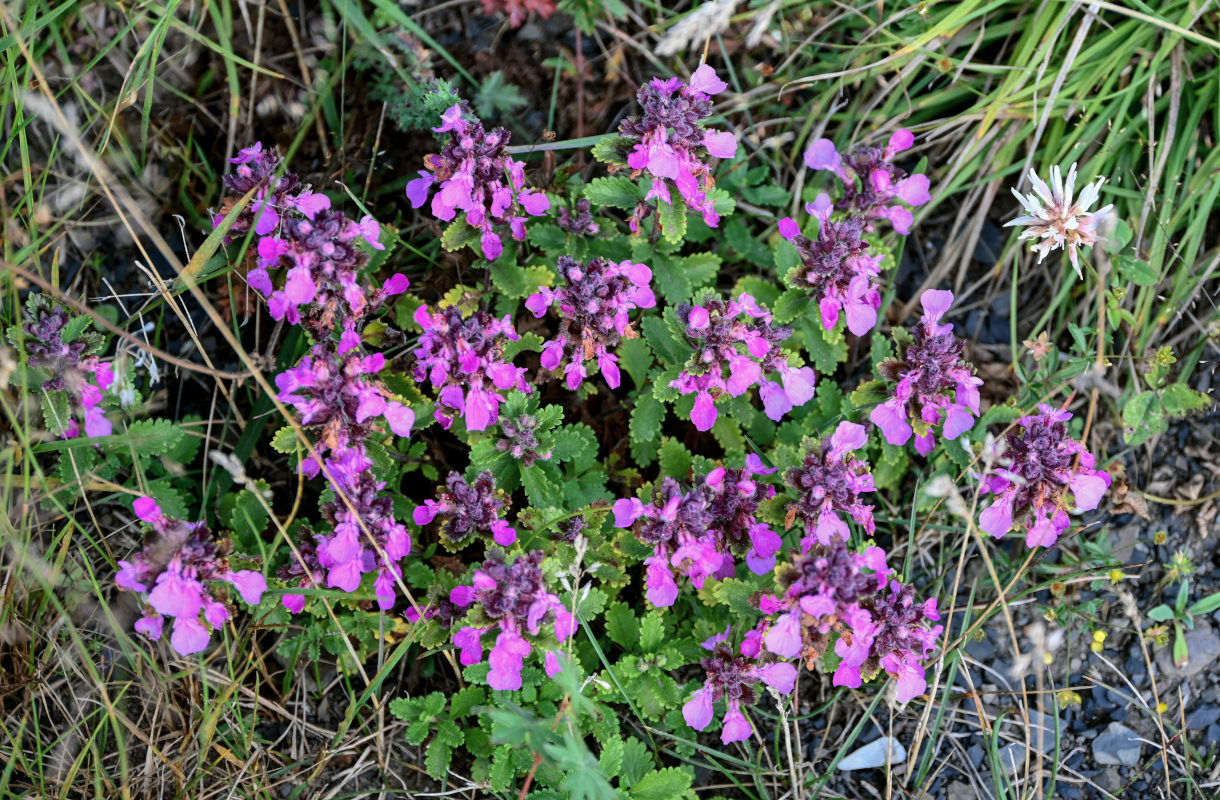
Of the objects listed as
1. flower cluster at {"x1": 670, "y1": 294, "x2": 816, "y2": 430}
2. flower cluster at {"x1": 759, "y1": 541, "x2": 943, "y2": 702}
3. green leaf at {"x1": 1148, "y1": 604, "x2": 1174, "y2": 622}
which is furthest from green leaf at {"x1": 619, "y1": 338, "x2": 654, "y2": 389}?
green leaf at {"x1": 1148, "y1": 604, "x2": 1174, "y2": 622}

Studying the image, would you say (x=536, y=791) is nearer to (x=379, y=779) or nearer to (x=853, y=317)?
(x=379, y=779)

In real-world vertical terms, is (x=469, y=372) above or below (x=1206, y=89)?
below

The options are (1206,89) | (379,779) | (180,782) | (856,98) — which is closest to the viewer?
(180,782)

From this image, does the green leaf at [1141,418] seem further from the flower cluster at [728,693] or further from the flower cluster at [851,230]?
the flower cluster at [728,693]

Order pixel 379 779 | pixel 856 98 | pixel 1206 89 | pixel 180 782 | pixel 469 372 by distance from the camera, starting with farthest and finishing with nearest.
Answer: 1. pixel 856 98
2. pixel 1206 89
3. pixel 379 779
4. pixel 180 782
5. pixel 469 372

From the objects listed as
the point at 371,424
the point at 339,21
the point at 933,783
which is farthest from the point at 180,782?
the point at 339,21

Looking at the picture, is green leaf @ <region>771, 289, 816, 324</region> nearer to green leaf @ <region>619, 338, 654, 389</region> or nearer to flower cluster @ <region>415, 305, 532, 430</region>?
green leaf @ <region>619, 338, 654, 389</region>

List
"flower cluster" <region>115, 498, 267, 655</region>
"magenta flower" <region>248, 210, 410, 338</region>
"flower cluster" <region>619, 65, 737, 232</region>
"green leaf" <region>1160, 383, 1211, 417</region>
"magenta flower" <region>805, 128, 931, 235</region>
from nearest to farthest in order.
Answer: "flower cluster" <region>115, 498, 267, 655</region>
"magenta flower" <region>248, 210, 410, 338</region>
"flower cluster" <region>619, 65, 737, 232</region>
"magenta flower" <region>805, 128, 931, 235</region>
"green leaf" <region>1160, 383, 1211, 417</region>
